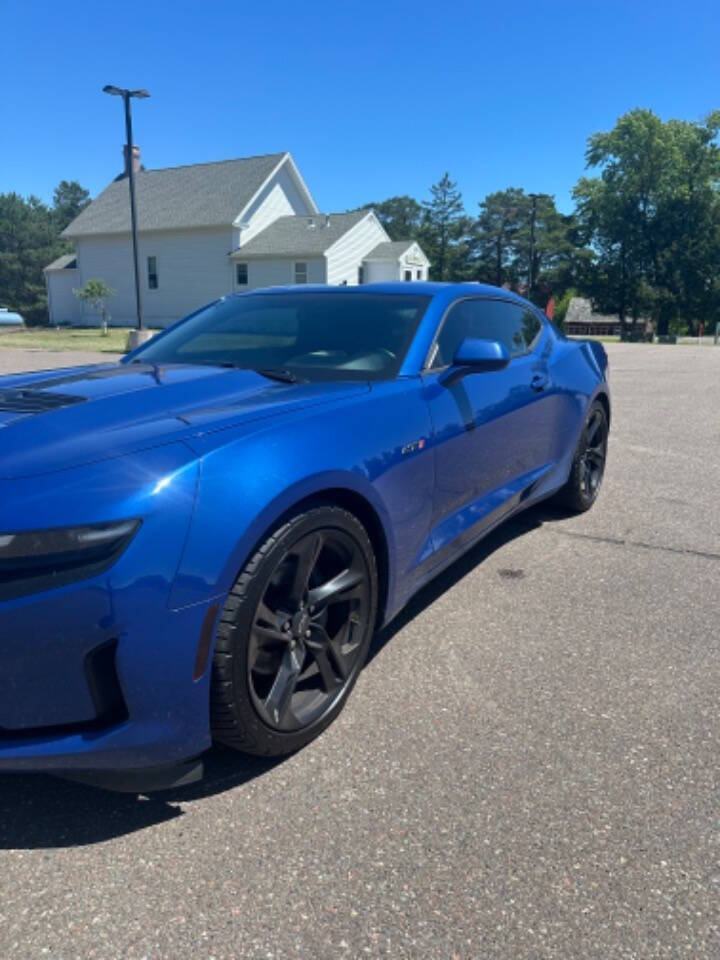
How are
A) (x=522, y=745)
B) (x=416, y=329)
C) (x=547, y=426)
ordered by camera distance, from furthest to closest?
(x=547, y=426), (x=416, y=329), (x=522, y=745)

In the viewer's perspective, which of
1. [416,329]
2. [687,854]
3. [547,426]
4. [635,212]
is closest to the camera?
[687,854]

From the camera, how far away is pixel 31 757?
1.76 m

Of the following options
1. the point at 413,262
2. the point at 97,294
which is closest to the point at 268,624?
the point at 97,294

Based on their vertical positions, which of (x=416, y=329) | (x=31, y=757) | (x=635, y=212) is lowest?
(x=31, y=757)

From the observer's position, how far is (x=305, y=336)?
3330 millimetres

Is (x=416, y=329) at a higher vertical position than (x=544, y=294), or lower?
lower

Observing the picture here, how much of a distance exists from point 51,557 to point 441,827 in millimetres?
1273

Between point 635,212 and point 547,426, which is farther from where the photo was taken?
point 635,212

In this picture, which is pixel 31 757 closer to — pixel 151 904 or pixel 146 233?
pixel 151 904

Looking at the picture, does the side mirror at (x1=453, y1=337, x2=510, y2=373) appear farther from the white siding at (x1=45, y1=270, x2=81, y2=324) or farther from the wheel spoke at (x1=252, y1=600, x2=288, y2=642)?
the white siding at (x1=45, y1=270, x2=81, y2=324)

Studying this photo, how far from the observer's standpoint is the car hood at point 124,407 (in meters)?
1.94

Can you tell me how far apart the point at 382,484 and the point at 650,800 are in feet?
4.17

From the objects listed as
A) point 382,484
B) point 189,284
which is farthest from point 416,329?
point 189,284

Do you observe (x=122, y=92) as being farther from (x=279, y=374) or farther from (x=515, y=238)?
(x=515, y=238)
